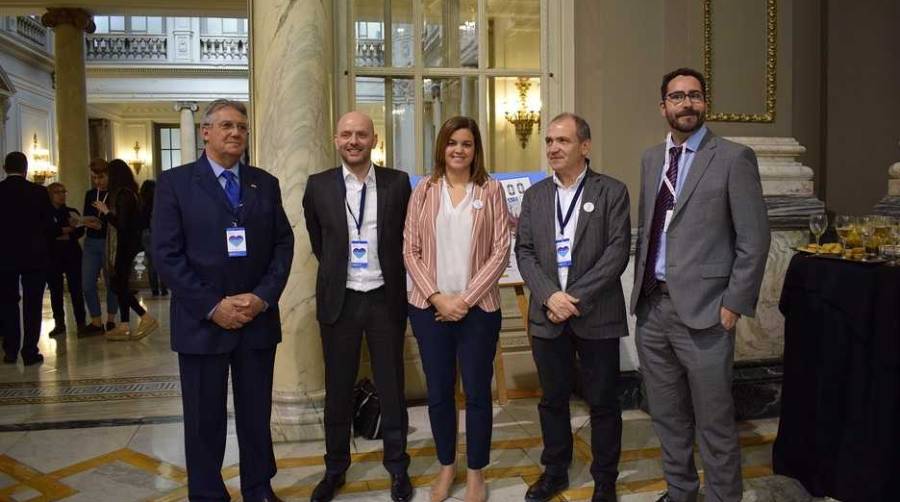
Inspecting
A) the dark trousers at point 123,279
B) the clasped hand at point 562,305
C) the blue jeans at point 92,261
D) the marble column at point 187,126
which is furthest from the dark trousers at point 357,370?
the marble column at point 187,126

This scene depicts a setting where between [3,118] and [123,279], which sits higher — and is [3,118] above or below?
above

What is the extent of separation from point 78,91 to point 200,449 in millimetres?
10413

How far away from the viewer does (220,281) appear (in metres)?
2.65

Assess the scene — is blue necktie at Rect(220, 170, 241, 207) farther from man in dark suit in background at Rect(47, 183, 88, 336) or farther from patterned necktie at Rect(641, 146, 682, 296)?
man in dark suit in background at Rect(47, 183, 88, 336)

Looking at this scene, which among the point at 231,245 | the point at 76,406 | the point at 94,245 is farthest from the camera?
→ the point at 94,245

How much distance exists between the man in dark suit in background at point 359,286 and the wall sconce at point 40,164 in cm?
1386

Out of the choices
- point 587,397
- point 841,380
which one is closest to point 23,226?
point 587,397

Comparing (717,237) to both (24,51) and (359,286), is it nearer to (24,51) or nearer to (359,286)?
(359,286)

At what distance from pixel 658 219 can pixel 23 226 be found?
198 inches

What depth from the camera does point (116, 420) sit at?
4.21 meters

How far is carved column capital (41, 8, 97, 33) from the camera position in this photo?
37.1 feet

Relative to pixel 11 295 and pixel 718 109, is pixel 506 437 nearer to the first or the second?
pixel 718 109

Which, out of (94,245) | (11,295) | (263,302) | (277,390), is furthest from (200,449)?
(94,245)

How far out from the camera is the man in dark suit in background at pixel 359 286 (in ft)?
9.75
